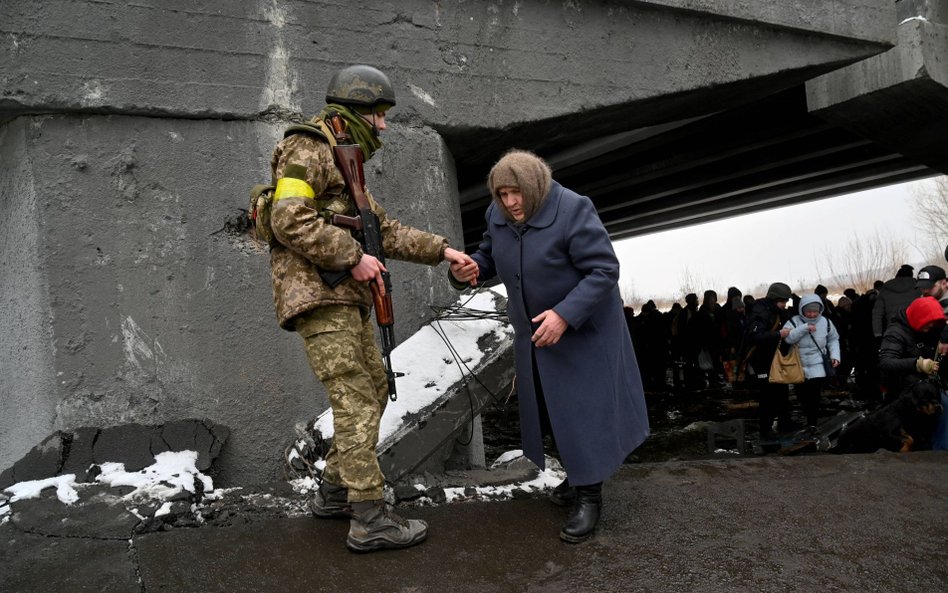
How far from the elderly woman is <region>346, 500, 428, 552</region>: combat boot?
2.05 ft

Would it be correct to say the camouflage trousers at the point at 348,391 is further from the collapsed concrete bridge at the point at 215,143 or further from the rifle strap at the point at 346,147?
the collapsed concrete bridge at the point at 215,143

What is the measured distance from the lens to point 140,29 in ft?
12.1

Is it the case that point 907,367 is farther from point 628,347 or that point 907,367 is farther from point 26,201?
point 26,201

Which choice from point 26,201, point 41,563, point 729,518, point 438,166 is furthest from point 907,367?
point 26,201

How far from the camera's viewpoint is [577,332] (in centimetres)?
288

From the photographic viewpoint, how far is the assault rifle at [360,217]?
9.14 ft

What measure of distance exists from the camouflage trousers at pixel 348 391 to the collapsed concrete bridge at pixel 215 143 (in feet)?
4.11

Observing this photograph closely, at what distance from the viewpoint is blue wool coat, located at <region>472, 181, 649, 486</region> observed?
2791 mm

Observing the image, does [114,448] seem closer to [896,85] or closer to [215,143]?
[215,143]

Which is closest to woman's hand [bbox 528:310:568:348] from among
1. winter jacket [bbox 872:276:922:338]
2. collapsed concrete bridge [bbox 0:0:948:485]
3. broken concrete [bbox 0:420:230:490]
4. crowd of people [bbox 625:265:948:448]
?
collapsed concrete bridge [bbox 0:0:948:485]

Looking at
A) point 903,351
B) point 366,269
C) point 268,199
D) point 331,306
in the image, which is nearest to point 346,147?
point 268,199

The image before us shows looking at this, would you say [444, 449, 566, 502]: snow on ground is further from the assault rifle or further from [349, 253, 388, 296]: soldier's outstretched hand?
[349, 253, 388, 296]: soldier's outstretched hand

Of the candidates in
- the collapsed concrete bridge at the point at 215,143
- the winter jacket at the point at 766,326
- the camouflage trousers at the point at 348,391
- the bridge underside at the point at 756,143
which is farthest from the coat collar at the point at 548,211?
the winter jacket at the point at 766,326

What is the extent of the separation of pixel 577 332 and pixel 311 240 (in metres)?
1.12
